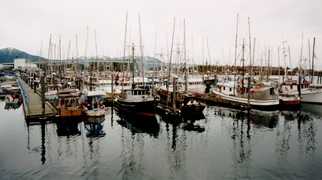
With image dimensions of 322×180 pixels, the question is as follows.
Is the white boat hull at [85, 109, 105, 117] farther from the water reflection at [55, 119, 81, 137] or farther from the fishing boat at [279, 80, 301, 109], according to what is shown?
the fishing boat at [279, 80, 301, 109]

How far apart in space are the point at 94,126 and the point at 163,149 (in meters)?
10.9

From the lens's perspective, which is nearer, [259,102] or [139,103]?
[139,103]

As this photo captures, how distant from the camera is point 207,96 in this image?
188ft

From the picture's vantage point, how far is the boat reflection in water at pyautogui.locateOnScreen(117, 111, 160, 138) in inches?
1259

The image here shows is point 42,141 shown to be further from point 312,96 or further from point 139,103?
point 312,96

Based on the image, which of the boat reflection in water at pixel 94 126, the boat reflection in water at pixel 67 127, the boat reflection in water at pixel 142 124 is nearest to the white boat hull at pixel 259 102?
the boat reflection in water at pixel 142 124

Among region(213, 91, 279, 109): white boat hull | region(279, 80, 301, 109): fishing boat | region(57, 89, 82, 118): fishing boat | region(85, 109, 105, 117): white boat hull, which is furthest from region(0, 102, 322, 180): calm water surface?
region(279, 80, 301, 109): fishing boat

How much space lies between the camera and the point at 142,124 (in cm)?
3534

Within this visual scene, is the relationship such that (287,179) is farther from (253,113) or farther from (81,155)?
(253,113)

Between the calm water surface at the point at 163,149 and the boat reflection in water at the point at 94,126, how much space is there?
100 mm

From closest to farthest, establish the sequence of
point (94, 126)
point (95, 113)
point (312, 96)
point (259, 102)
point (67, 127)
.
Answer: point (67, 127) < point (94, 126) < point (95, 113) < point (259, 102) < point (312, 96)

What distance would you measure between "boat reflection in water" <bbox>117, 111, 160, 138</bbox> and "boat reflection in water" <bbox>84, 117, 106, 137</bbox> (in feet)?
8.21

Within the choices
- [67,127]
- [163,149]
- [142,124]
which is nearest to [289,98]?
[142,124]

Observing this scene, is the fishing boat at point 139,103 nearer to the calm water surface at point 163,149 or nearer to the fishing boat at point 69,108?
the calm water surface at point 163,149
